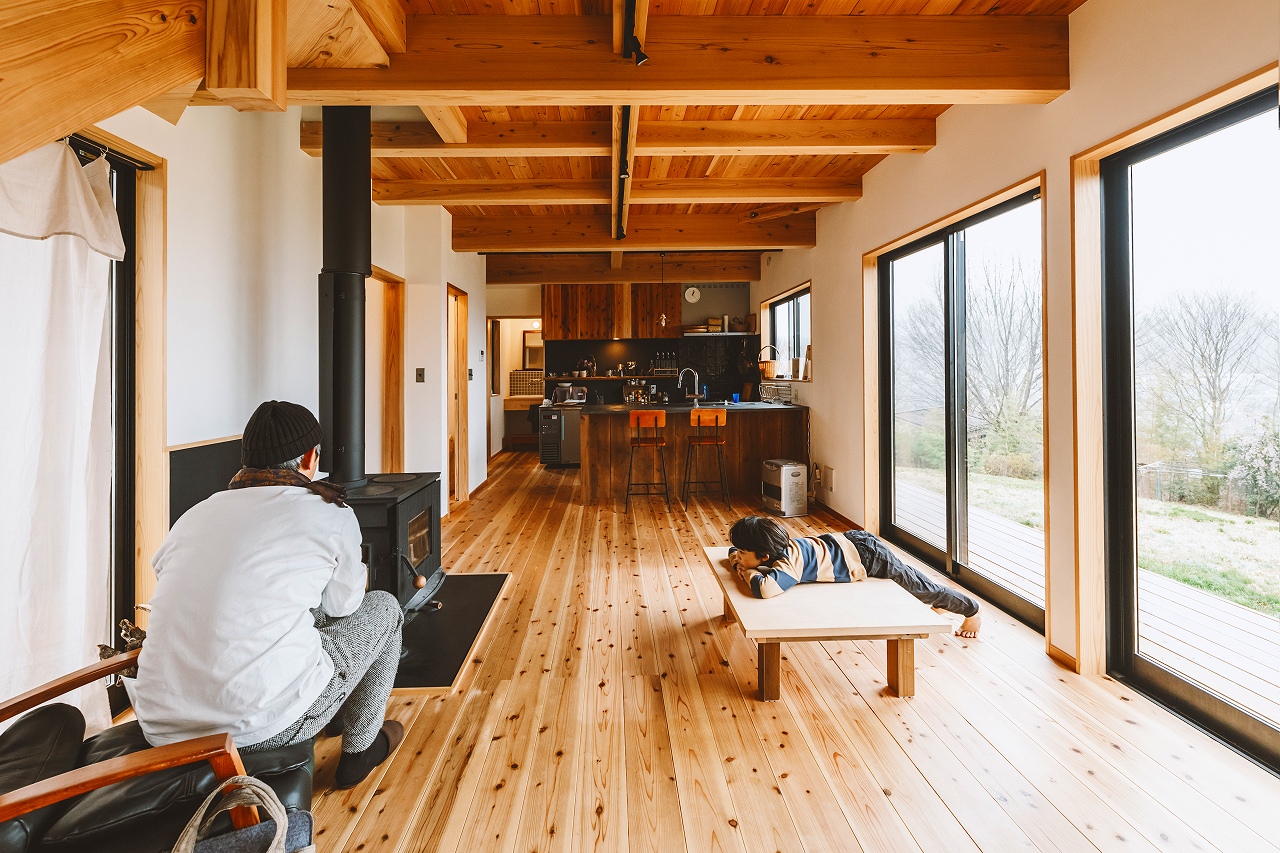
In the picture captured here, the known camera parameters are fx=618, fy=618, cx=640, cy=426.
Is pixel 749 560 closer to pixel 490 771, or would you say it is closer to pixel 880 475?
pixel 490 771

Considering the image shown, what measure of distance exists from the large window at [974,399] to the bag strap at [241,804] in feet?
11.0

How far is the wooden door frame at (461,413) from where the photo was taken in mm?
6449

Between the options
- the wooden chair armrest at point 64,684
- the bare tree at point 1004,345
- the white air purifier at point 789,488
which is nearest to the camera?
the wooden chair armrest at point 64,684

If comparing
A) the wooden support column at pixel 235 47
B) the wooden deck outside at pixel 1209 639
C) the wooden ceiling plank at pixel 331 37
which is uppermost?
the wooden ceiling plank at pixel 331 37

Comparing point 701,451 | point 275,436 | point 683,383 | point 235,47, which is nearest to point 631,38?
point 235,47

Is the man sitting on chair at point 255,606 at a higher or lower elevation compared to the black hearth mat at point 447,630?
higher

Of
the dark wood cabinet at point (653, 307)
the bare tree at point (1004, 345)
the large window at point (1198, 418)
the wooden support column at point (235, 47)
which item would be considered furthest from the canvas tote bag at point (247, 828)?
the dark wood cabinet at point (653, 307)

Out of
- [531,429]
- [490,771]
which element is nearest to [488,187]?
[490,771]

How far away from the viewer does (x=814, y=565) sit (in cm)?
282

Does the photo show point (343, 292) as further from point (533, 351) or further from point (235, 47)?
point (533, 351)

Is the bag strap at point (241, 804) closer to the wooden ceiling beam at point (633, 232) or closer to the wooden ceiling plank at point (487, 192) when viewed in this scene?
the wooden ceiling plank at point (487, 192)

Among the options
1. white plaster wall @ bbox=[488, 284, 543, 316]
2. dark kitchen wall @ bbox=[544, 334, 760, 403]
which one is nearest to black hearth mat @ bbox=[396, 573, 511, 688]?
dark kitchen wall @ bbox=[544, 334, 760, 403]

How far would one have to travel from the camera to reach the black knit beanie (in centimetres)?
172

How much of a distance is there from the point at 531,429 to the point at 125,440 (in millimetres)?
8552
